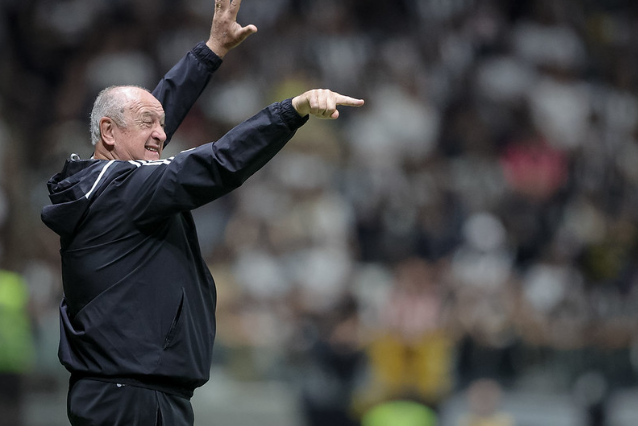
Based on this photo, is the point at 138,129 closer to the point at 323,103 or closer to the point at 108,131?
the point at 108,131

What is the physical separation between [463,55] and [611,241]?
2889mm

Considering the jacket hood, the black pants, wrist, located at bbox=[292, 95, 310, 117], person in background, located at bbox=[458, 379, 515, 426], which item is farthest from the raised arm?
person in background, located at bbox=[458, 379, 515, 426]

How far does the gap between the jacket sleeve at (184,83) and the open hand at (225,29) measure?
52 millimetres

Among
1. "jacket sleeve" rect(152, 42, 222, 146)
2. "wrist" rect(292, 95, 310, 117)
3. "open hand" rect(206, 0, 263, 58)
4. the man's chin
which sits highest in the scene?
"open hand" rect(206, 0, 263, 58)

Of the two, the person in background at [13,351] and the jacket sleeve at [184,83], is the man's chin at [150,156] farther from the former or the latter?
the person in background at [13,351]

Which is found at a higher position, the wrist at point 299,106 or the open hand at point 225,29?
the open hand at point 225,29

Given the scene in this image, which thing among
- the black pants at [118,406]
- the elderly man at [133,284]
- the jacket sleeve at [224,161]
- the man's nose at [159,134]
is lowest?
the black pants at [118,406]

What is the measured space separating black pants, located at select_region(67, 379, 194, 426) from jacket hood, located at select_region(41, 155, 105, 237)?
2.13 ft

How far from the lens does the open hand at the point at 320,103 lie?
378 centimetres

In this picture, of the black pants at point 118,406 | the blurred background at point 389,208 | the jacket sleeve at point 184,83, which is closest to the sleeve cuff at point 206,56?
the jacket sleeve at point 184,83

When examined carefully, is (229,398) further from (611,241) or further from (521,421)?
(611,241)

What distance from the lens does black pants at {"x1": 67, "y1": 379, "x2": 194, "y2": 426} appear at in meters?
→ 4.05

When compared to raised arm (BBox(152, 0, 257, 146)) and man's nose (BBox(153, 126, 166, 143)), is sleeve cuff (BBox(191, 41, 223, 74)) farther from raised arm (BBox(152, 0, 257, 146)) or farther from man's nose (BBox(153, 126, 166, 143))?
man's nose (BBox(153, 126, 166, 143))

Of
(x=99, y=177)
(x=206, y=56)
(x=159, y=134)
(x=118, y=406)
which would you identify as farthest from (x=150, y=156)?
(x=118, y=406)
